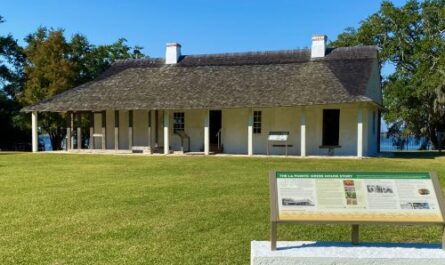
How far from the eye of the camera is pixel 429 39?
33656 mm

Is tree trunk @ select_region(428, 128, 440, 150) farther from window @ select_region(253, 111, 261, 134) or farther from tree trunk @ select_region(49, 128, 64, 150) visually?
tree trunk @ select_region(49, 128, 64, 150)

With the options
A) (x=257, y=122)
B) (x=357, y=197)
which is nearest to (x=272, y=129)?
(x=257, y=122)

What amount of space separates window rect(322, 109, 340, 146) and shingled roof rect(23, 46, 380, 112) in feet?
4.98

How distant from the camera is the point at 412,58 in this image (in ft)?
115

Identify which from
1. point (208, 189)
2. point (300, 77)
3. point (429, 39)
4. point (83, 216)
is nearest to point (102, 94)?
point (300, 77)

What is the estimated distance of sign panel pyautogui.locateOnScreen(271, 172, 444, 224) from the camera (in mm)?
4457

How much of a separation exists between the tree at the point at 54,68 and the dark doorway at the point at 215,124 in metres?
13.4

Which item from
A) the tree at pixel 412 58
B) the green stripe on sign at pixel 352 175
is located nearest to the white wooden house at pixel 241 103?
the tree at pixel 412 58

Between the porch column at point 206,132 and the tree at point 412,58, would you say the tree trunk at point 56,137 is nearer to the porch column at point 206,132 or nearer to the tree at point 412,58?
the porch column at point 206,132

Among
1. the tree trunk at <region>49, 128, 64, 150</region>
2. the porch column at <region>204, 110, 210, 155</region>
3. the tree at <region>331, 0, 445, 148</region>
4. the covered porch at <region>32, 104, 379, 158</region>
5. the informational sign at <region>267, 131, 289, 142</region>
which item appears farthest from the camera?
the tree trunk at <region>49, 128, 64, 150</region>

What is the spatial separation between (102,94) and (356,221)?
23768mm

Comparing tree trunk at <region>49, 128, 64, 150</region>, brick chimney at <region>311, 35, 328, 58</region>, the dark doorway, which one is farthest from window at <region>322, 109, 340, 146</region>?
tree trunk at <region>49, 128, 64, 150</region>

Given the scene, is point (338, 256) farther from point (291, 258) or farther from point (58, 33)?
point (58, 33)

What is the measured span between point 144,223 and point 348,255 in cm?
375
